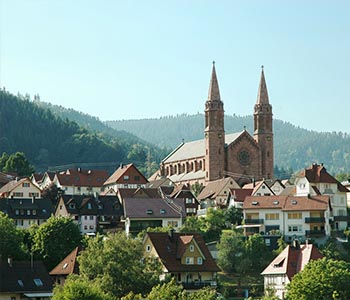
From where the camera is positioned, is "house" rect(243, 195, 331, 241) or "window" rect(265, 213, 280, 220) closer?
"house" rect(243, 195, 331, 241)

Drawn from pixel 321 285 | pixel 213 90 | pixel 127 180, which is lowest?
pixel 321 285

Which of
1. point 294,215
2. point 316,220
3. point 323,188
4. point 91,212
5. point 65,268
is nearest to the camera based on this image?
point 65,268

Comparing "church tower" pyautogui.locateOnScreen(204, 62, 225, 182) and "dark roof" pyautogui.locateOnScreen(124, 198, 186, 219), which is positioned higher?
"church tower" pyautogui.locateOnScreen(204, 62, 225, 182)

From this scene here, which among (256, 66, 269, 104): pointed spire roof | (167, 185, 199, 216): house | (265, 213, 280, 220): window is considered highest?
(256, 66, 269, 104): pointed spire roof

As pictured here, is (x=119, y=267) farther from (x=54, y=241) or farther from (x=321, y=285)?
(x=54, y=241)

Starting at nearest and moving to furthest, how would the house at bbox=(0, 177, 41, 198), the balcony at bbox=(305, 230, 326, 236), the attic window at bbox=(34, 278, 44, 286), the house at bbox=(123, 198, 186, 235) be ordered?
the attic window at bbox=(34, 278, 44, 286) < the balcony at bbox=(305, 230, 326, 236) < the house at bbox=(123, 198, 186, 235) < the house at bbox=(0, 177, 41, 198)

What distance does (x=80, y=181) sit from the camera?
138 metres

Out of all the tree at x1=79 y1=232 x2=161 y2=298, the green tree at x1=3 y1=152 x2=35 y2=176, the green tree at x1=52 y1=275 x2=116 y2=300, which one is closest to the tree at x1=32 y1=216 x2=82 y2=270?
the tree at x1=79 y1=232 x2=161 y2=298

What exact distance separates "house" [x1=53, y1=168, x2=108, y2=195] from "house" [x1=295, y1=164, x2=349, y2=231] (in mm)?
38007

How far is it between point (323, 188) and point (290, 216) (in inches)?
352

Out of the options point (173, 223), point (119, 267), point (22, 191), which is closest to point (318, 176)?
point (173, 223)

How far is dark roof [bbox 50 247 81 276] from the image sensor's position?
73.5 m

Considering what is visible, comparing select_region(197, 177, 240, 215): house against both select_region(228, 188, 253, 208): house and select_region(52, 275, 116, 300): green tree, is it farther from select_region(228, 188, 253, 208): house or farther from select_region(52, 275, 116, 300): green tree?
select_region(52, 275, 116, 300): green tree

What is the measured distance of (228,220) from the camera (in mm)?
101625
